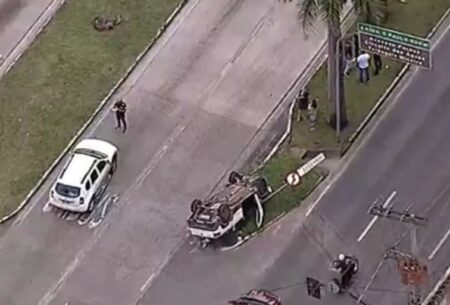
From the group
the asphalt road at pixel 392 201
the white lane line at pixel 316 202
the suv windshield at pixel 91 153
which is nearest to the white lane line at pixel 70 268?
the suv windshield at pixel 91 153

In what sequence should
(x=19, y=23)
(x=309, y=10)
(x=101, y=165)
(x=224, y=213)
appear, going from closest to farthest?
(x=309, y=10) → (x=224, y=213) → (x=101, y=165) → (x=19, y=23)

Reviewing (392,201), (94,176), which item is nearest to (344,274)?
(392,201)

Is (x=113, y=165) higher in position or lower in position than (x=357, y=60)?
lower

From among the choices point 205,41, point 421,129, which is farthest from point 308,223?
point 205,41

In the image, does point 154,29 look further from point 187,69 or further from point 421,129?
point 421,129

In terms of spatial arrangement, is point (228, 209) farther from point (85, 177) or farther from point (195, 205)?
point (85, 177)

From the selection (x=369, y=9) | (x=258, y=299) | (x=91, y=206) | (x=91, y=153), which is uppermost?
(x=369, y=9)

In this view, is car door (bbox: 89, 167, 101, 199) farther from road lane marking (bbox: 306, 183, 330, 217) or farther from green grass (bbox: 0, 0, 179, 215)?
road lane marking (bbox: 306, 183, 330, 217)
